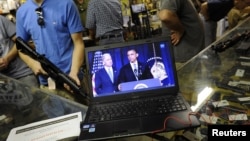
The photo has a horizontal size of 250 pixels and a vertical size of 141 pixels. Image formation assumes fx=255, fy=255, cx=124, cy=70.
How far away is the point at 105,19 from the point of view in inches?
102

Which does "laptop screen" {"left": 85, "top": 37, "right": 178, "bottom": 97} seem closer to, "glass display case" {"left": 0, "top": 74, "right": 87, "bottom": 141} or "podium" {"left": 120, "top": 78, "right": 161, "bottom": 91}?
"podium" {"left": 120, "top": 78, "right": 161, "bottom": 91}

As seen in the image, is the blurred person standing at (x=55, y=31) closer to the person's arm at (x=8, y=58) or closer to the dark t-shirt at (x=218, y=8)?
the person's arm at (x=8, y=58)

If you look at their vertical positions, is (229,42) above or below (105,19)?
below

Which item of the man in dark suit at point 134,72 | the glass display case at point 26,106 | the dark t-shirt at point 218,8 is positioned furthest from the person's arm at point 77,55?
the dark t-shirt at point 218,8

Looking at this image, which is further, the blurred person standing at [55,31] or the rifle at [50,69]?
the blurred person standing at [55,31]

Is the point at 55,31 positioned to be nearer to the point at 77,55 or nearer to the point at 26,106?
the point at 77,55

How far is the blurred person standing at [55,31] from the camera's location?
1.71 m

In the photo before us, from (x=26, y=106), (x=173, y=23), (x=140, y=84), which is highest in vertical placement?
(x=173, y=23)

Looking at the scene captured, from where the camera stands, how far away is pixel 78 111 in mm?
1126

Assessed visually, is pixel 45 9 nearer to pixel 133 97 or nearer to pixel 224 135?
pixel 133 97

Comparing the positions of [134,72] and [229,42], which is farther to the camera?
[229,42]

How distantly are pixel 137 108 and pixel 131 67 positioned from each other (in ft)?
0.69

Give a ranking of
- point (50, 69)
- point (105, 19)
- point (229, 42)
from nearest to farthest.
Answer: point (50, 69)
point (229, 42)
point (105, 19)

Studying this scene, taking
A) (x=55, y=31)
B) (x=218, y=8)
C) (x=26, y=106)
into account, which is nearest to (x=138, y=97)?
(x=26, y=106)
